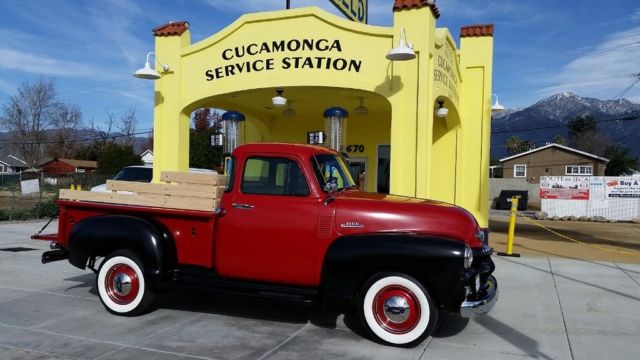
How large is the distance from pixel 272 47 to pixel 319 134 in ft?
6.01

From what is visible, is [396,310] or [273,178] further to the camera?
[273,178]

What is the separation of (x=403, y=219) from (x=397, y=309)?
876 millimetres

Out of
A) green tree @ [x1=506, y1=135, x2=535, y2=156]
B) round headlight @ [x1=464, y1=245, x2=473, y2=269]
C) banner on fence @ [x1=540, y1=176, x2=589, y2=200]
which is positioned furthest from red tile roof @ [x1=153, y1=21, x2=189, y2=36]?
green tree @ [x1=506, y1=135, x2=535, y2=156]

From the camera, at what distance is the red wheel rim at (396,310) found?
5.07m

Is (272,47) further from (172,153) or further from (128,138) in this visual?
(128,138)

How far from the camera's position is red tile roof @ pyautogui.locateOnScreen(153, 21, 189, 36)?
10.6 metres

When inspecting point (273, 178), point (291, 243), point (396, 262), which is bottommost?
point (396, 262)

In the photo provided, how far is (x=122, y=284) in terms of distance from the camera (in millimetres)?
6023

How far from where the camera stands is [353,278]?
5164 mm

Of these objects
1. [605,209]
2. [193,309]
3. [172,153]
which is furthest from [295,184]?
[605,209]

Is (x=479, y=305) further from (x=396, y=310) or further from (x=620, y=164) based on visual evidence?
(x=620, y=164)

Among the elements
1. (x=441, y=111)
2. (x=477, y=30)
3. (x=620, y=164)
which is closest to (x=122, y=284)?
(x=441, y=111)

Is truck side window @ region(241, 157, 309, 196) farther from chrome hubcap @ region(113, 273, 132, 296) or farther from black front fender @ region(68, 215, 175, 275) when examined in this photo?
chrome hubcap @ region(113, 273, 132, 296)

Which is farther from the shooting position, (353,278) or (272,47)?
(272,47)
